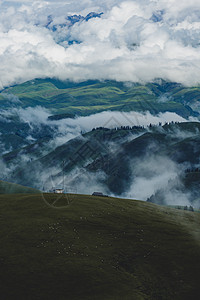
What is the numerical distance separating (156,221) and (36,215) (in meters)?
46.6

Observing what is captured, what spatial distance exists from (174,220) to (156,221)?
1372 centimetres

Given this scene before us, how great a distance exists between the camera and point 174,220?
144250mm

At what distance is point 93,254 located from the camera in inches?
3684

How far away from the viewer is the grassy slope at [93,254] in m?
76.2

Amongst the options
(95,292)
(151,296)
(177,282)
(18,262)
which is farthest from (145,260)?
(18,262)

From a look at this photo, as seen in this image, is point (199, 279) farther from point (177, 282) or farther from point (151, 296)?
point (151, 296)

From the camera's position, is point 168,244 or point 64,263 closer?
point 64,263

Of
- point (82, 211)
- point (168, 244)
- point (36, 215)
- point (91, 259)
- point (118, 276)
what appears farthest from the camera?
point (82, 211)

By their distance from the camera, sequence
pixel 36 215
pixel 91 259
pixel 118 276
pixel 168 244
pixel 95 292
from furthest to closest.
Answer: pixel 36 215, pixel 168 244, pixel 91 259, pixel 118 276, pixel 95 292

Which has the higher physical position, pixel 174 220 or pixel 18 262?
pixel 18 262

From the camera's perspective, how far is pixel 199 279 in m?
86.4

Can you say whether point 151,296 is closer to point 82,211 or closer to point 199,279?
point 199,279

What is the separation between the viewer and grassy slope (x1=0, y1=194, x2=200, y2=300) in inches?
3000

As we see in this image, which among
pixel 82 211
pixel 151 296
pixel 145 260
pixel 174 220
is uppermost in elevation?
pixel 151 296
